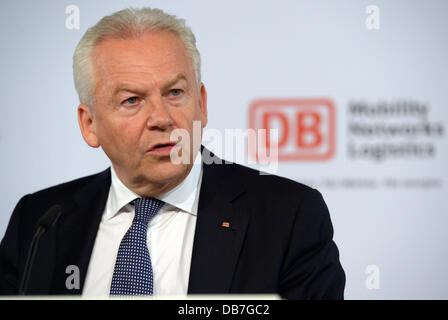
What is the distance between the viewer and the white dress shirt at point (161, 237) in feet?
6.65

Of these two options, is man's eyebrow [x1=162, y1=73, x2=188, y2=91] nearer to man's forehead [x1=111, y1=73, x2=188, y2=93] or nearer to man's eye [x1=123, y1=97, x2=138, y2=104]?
man's forehead [x1=111, y1=73, x2=188, y2=93]

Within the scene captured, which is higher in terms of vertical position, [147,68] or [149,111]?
[147,68]

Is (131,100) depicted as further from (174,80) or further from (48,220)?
(48,220)

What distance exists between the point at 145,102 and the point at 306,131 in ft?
2.89

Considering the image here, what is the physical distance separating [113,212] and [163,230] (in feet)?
0.76

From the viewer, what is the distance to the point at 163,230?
2129 millimetres

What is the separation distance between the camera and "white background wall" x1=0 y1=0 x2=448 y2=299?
257cm

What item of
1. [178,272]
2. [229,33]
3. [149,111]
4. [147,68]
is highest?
[229,33]

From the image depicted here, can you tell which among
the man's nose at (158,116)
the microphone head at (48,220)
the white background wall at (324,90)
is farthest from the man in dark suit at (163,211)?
the white background wall at (324,90)

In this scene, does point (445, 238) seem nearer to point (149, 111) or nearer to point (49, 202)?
point (149, 111)

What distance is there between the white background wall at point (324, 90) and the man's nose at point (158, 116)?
0.72 m

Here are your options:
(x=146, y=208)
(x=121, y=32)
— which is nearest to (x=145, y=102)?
(x=121, y=32)

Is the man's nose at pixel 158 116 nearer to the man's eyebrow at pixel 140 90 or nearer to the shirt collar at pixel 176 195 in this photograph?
the man's eyebrow at pixel 140 90
